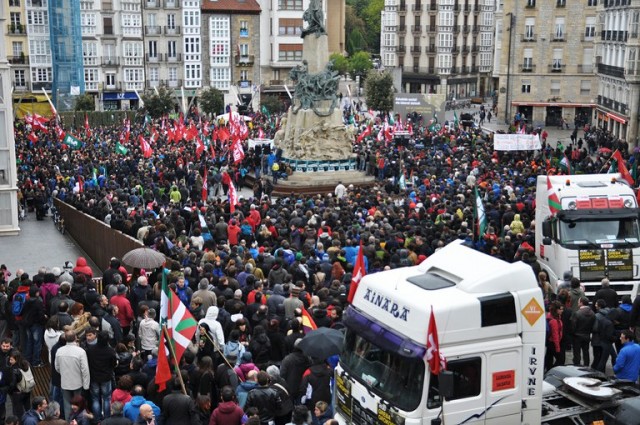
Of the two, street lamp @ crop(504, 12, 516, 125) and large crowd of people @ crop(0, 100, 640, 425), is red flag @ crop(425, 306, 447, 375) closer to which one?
large crowd of people @ crop(0, 100, 640, 425)

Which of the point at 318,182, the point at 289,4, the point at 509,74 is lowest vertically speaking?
the point at 318,182

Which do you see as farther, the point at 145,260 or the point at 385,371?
the point at 145,260

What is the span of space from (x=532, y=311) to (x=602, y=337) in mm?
4522

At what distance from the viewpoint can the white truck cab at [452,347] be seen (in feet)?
31.7

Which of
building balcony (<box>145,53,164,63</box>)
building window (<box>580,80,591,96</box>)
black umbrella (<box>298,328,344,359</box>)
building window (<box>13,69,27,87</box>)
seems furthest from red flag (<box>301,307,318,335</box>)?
building balcony (<box>145,53,164,63</box>)

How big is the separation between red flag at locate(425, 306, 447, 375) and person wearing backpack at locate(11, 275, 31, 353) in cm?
748

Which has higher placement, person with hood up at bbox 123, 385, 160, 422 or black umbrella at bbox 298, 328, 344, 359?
black umbrella at bbox 298, 328, 344, 359

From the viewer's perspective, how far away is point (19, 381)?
11875 mm

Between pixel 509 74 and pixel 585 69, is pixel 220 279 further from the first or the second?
pixel 585 69

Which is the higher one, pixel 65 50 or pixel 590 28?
Answer: pixel 590 28

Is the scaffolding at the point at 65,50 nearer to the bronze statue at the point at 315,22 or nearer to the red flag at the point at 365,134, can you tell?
the red flag at the point at 365,134

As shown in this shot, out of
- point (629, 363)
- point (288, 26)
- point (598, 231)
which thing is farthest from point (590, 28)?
point (629, 363)

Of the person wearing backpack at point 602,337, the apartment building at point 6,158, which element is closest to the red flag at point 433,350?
the person wearing backpack at point 602,337

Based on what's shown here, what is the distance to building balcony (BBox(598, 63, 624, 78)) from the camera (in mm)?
53825
